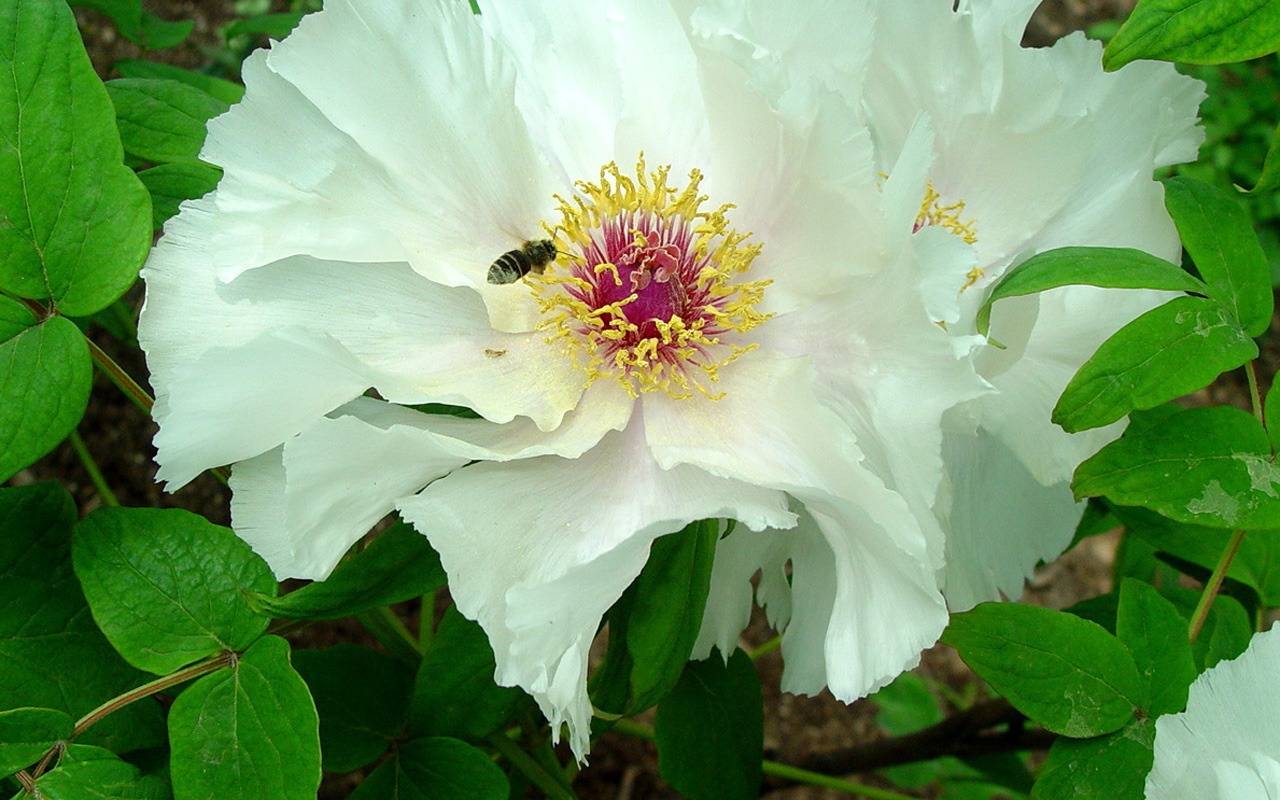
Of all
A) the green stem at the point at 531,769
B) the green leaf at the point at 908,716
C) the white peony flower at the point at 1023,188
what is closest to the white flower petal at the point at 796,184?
the white peony flower at the point at 1023,188

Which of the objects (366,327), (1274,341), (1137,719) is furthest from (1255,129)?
(366,327)

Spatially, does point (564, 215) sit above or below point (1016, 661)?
above

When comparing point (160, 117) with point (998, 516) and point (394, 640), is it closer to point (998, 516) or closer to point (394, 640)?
point (394, 640)

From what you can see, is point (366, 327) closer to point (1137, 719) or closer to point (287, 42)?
point (287, 42)

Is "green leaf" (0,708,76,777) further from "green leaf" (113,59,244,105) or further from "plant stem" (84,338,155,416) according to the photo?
"green leaf" (113,59,244,105)

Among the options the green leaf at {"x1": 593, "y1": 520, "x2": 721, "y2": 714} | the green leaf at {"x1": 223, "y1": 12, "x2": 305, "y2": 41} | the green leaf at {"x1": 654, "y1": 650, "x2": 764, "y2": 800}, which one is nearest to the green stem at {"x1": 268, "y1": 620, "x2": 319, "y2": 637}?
the green leaf at {"x1": 593, "y1": 520, "x2": 721, "y2": 714}

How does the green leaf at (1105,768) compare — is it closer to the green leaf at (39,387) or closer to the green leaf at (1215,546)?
the green leaf at (1215,546)

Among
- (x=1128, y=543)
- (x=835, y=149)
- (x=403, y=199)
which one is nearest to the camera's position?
(x=835, y=149)
